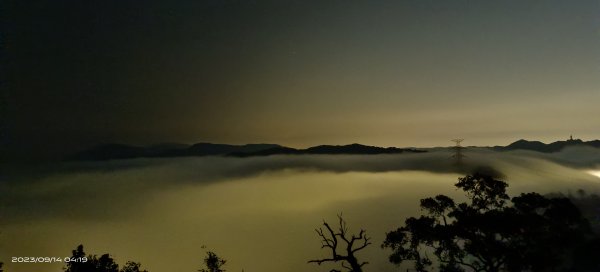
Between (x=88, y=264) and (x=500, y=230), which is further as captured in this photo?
(x=88, y=264)

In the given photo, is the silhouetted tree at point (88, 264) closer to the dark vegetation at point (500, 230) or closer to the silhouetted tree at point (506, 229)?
the dark vegetation at point (500, 230)

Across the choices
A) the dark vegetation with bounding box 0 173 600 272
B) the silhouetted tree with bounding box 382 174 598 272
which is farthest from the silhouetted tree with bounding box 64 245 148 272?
the silhouetted tree with bounding box 382 174 598 272

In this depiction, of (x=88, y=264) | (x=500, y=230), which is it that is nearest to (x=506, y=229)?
(x=500, y=230)

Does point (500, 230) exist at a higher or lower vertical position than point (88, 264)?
higher

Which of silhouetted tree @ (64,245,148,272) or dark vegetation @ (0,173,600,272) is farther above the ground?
dark vegetation @ (0,173,600,272)

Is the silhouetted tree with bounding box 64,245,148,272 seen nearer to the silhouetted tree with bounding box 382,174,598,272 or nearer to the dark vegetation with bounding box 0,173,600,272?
the dark vegetation with bounding box 0,173,600,272

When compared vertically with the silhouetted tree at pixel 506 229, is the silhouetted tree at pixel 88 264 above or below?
below

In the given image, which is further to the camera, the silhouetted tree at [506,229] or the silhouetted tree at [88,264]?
the silhouetted tree at [88,264]

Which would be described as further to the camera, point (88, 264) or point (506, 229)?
point (88, 264)

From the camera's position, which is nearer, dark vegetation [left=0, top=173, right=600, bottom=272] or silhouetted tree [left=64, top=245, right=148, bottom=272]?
dark vegetation [left=0, top=173, right=600, bottom=272]

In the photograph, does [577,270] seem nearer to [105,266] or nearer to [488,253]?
[488,253]

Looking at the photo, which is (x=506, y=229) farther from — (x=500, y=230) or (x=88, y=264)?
(x=88, y=264)

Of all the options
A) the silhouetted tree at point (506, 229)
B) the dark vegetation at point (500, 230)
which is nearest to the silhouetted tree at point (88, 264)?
the dark vegetation at point (500, 230)

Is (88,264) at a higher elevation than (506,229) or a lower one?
lower
